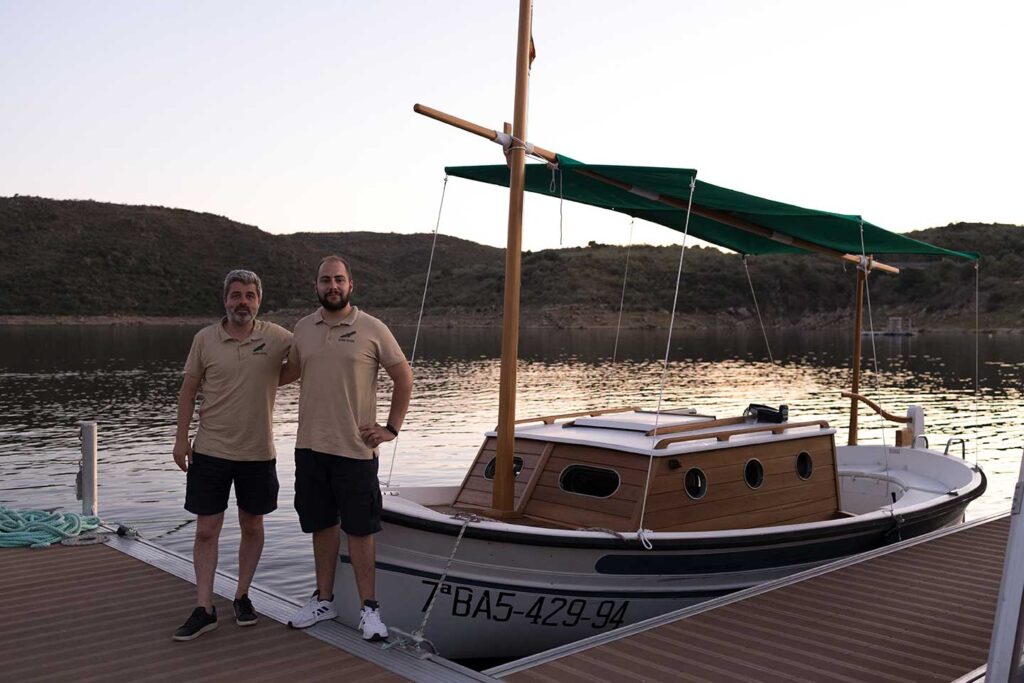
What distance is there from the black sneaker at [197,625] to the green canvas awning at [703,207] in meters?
4.66

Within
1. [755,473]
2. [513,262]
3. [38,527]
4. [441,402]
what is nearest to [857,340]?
[755,473]

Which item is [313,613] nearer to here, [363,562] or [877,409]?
[363,562]

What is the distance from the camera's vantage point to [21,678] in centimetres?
526

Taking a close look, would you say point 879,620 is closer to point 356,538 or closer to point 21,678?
point 356,538

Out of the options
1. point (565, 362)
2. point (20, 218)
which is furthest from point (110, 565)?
point (20, 218)

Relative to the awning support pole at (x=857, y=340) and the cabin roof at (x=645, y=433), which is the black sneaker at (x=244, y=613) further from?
the awning support pole at (x=857, y=340)

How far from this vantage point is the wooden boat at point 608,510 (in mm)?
6664

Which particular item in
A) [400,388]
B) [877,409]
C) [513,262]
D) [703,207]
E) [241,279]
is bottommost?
[877,409]

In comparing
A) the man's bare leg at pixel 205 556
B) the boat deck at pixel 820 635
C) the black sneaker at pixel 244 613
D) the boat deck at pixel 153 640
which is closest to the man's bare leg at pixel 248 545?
the black sneaker at pixel 244 613

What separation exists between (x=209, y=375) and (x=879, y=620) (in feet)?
17.1

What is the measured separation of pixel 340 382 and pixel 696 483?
12.5 feet

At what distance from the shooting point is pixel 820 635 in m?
6.34

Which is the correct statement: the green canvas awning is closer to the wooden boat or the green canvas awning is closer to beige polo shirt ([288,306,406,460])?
the wooden boat

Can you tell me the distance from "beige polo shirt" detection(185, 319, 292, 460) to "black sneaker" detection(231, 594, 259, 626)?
108 centimetres
